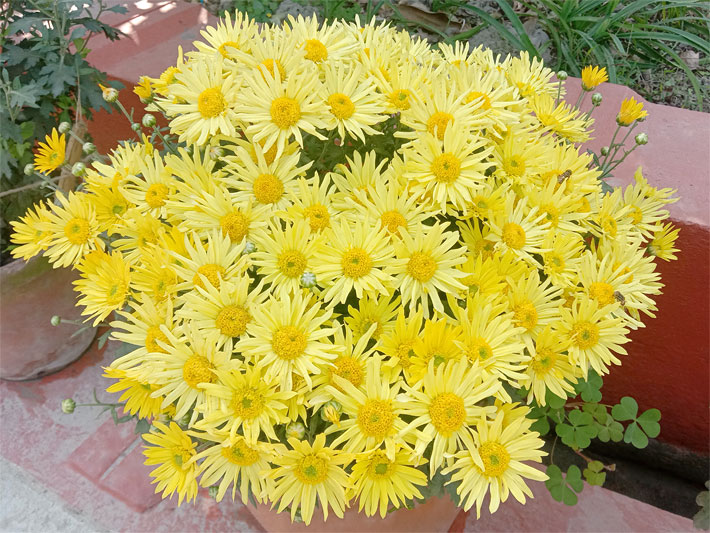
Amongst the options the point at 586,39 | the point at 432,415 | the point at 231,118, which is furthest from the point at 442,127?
the point at 586,39

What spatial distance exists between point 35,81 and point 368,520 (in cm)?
149

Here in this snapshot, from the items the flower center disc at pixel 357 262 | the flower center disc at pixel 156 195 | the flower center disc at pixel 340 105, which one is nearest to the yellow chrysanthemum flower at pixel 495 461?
the flower center disc at pixel 357 262

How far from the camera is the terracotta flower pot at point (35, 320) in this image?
5.07ft

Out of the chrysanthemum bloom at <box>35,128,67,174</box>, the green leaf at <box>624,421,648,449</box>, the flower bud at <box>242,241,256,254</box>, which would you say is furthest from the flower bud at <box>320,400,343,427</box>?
the green leaf at <box>624,421,648,449</box>

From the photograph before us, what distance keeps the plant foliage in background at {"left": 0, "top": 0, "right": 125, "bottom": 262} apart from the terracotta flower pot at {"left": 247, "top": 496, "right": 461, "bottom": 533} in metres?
1.13

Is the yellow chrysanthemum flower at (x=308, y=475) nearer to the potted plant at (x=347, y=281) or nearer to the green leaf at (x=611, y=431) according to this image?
the potted plant at (x=347, y=281)

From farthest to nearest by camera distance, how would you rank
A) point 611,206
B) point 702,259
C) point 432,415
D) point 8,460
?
point 8,460
point 702,259
point 611,206
point 432,415

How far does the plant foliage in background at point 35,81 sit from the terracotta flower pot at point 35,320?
0.78ft

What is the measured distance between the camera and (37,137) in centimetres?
158

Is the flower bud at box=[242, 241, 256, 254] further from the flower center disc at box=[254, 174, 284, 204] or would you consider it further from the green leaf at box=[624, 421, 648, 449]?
the green leaf at box=[624, 421, 648, 449]

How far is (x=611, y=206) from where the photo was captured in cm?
89

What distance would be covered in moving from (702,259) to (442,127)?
95 centimetres

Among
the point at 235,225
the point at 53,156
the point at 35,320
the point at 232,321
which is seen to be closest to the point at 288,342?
the point at 232,321

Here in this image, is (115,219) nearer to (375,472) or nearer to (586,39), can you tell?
(375,472)
